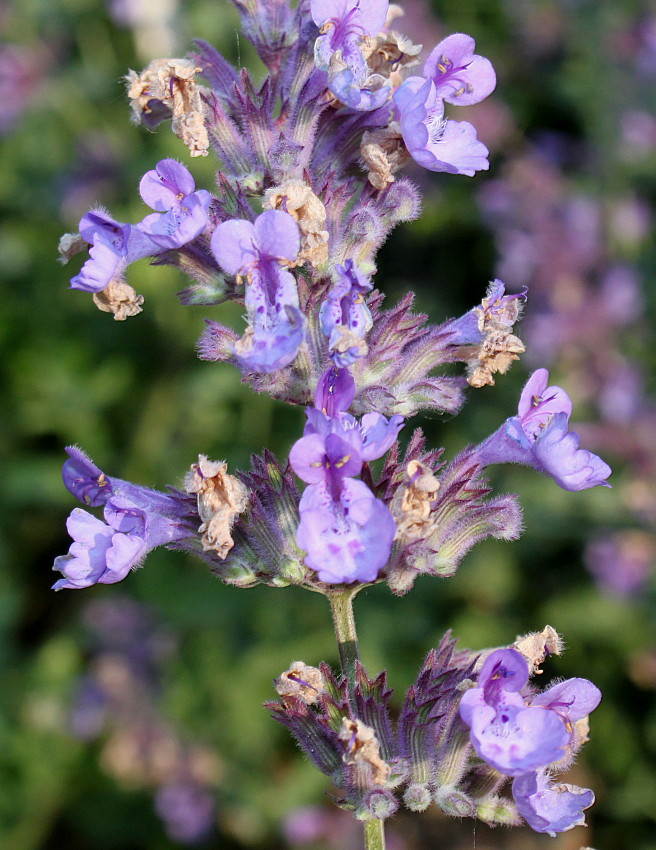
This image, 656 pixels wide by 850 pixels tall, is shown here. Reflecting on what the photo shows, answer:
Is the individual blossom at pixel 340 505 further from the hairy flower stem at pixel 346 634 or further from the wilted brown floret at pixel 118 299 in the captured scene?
the wilted brown floret at pixel 118 299

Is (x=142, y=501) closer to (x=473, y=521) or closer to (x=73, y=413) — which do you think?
(x=473, y=521)

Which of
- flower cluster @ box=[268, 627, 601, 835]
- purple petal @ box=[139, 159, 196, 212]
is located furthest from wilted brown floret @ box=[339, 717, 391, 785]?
purple petal @ box=[139, 159, 196, 212]

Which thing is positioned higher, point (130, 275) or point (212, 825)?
point (130, 275)

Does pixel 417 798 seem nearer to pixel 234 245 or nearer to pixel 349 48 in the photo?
pixel 234 245

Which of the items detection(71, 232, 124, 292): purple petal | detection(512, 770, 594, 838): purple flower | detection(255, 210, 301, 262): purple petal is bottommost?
detection(512, 770, 594, 838): purple flower

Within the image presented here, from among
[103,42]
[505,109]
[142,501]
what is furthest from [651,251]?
[142,501]

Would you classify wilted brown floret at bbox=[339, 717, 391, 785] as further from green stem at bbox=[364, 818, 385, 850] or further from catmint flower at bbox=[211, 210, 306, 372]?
catmint flower at bbox=[211, 210, 306, 372]

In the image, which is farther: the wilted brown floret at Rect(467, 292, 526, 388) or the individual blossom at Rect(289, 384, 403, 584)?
the wilted brown floret at Rect(467, 292, 526, 388)

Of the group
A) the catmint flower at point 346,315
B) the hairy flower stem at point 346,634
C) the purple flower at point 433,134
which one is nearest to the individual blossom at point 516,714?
the hairy flower stem at point 346,634
